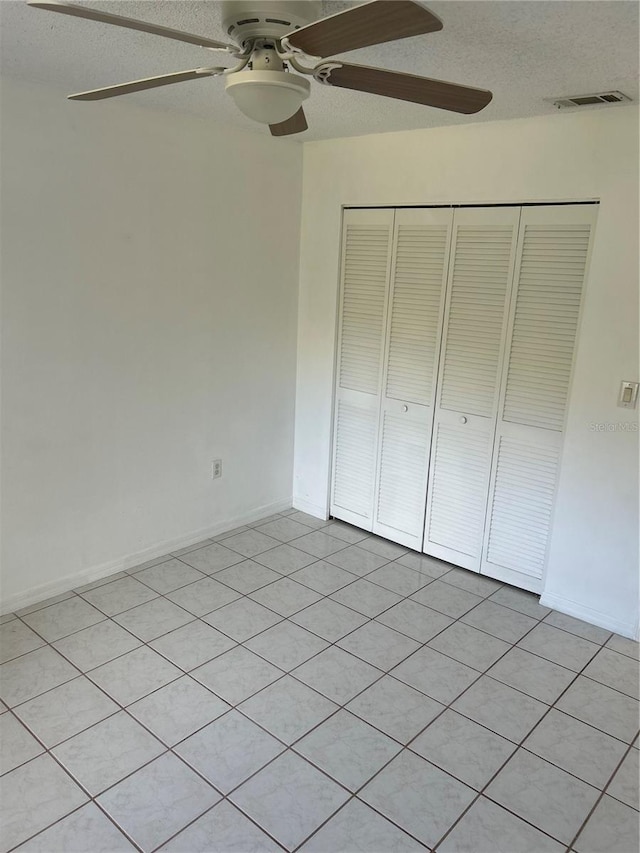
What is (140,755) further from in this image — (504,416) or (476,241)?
(476,241)

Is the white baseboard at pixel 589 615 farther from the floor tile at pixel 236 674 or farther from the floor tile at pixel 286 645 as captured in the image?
the floor tile at pixel 236 674

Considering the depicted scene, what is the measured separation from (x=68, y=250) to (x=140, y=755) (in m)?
2.03

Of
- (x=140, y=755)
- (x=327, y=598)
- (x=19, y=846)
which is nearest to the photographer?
(x=19, y=846)

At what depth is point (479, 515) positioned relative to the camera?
3.23 m

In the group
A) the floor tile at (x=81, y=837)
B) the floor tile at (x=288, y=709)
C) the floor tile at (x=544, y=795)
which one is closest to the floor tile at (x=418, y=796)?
the floor tile at (x=544, y=795)

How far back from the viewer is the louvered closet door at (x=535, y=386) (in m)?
2.78

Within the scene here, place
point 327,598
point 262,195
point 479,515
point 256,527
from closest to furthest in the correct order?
point 327,598 < point 479,515 < point 262,195 < point 256,527

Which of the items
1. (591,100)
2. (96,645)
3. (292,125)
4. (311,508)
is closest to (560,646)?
(311,508)

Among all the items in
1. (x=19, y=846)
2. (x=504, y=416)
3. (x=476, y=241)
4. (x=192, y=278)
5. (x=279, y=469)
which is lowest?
(x=19, y=846)

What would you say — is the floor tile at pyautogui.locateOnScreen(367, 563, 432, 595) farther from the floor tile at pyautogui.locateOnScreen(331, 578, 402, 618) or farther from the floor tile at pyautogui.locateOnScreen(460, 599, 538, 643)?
the floor tile at pyautogui.locateOnScreen(460, 599, 538, 643)

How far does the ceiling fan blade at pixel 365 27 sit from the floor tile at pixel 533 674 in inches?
89.4

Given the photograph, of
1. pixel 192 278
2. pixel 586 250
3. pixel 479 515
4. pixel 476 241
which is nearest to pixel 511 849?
pixel 479 515

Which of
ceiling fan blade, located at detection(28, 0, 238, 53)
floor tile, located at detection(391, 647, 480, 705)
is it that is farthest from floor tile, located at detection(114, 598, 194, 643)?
ceiling fan blade, located at detection(28, 0, 238, 53)

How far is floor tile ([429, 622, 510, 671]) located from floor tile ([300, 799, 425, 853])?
2.92ft
